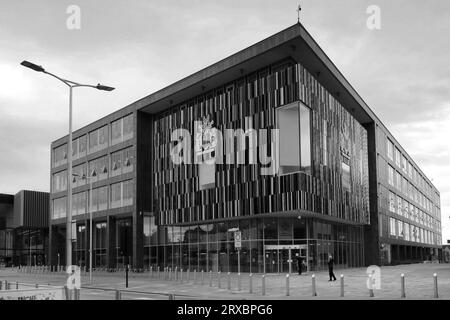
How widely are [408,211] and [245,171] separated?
55.3m

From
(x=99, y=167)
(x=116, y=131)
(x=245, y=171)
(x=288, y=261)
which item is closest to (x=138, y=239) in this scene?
(x=99, y=167)

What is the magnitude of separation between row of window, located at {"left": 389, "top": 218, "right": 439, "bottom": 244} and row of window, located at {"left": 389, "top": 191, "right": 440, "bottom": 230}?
1.48 m

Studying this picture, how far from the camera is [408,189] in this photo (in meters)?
96.7

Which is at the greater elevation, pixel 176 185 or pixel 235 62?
pixel 235 62

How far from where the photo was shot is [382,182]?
72.9 metres

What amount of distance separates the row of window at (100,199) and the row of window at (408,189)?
37.4 meters

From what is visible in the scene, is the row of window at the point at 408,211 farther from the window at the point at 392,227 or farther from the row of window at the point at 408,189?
the row of window at the point at 408,189

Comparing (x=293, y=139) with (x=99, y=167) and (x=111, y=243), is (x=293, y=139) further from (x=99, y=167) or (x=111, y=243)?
(x=99, y=167)

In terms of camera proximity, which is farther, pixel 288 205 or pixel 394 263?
pixel 394 263

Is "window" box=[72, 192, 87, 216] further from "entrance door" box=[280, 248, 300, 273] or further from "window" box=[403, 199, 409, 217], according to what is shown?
"window" box=[403, 199, 409, 217]
